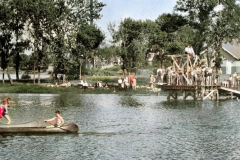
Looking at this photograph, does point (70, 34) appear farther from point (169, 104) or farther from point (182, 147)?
point (182, 147)

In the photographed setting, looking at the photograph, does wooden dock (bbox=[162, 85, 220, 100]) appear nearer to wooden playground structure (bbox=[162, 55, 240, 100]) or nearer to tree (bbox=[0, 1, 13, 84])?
wooden playground structure (bbox=[162, 55, 240, 100])

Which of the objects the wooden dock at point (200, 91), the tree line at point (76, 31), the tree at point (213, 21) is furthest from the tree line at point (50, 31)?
the wooden dock at point (200, 91)

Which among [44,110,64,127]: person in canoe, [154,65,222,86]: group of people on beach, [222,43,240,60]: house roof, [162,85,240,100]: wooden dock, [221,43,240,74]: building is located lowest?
[44,110,64,127]: person in canoe

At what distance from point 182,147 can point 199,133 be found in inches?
249

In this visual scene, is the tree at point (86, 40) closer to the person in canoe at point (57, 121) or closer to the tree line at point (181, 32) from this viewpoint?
the tree line at point (181, 32)

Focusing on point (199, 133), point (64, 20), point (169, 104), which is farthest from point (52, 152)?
point (64, 20)

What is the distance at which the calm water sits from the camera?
98.8ft

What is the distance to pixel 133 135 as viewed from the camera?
37.1 m

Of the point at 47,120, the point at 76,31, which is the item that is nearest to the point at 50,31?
the point at 76,31

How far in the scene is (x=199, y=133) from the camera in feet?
125

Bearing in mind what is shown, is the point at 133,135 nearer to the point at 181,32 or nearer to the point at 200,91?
the point at 200,91

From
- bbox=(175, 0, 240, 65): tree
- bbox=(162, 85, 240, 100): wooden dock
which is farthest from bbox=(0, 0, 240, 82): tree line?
bbox=(162, 85, 240, 100): wooden dock

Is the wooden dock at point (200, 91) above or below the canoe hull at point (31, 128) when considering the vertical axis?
above

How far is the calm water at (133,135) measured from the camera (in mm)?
30109
